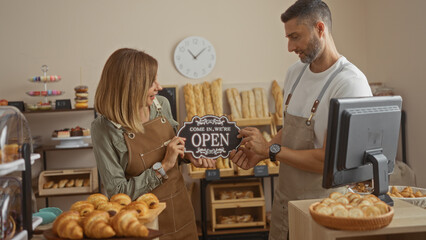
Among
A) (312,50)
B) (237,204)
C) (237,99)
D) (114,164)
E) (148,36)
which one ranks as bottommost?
(237,204)

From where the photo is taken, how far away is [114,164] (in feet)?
7.15

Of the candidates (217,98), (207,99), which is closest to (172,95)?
(207,99)

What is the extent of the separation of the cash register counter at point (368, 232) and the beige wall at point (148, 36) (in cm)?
323

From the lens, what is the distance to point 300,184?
2.28 meters

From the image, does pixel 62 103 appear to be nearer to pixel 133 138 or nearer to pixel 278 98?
pixel 278 98

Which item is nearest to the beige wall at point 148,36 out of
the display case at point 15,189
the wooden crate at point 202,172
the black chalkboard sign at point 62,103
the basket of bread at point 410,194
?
the black chalkboard sign at point 62,103

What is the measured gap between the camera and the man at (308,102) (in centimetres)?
216

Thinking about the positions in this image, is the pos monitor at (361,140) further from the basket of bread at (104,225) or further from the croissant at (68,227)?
the croissant at (68,227)

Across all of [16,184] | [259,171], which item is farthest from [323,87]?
[259,171]

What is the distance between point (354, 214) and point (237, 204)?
3.06 meters

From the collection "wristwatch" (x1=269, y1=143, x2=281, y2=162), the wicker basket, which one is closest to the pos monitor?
the wicker basket

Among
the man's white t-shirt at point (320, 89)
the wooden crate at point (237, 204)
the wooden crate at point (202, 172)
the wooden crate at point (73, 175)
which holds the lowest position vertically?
the wooden crate at point (237, 204)

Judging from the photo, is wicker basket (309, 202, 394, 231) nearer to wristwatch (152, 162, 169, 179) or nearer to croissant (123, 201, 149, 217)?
croissant (123, 201, 149, 217)

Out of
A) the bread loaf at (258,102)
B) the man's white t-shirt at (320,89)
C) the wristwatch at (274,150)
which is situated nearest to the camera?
the man's white t-shirt at (320,89)
